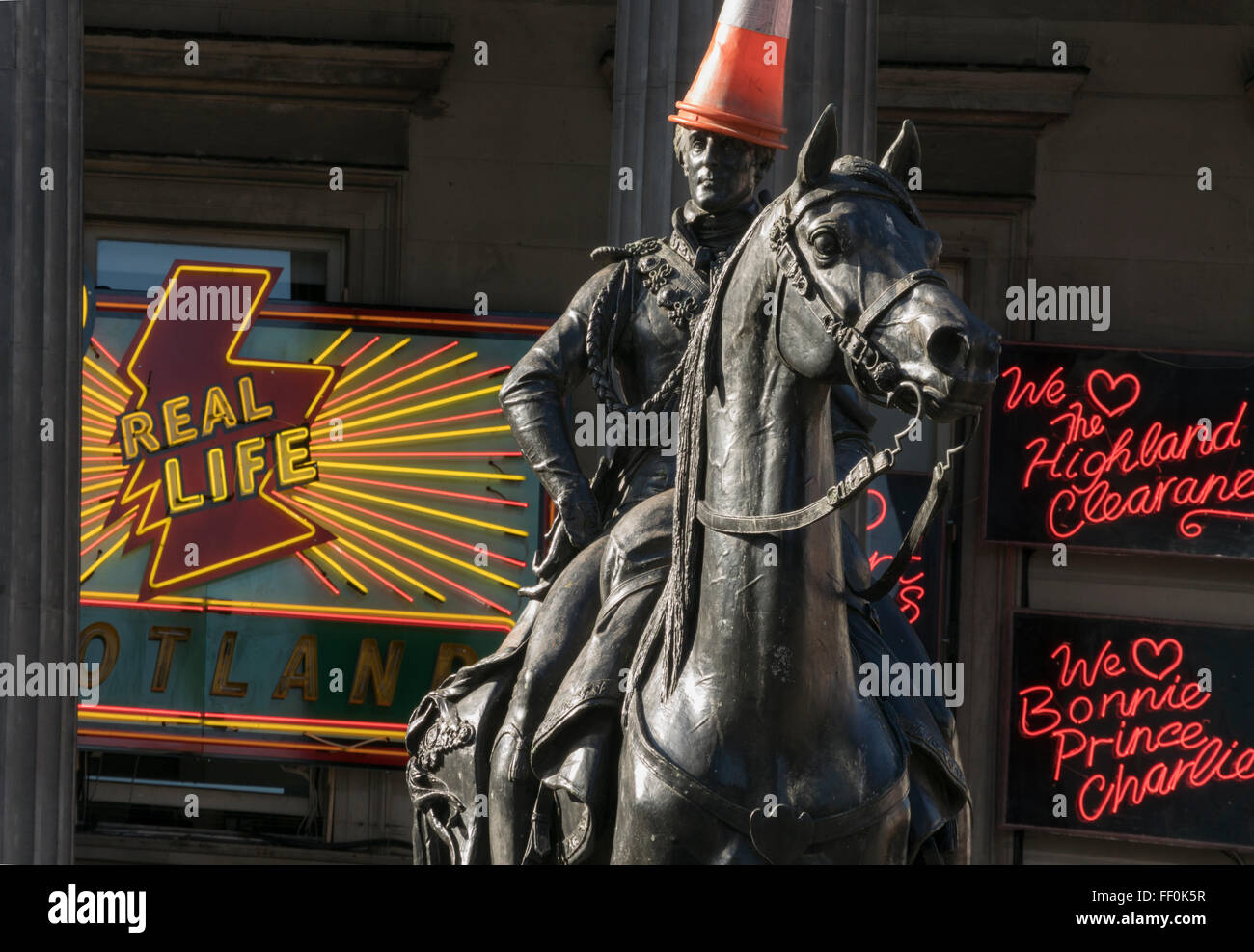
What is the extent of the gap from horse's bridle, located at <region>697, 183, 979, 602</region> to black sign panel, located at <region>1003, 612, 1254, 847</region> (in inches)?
369

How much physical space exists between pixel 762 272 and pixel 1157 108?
34.7ft

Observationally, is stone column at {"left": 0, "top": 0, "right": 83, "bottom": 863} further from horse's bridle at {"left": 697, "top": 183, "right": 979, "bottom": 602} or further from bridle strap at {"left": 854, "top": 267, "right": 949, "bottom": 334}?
bridle strap at {"left": 854, "top": 267, "right": 949, "bottom": 334}

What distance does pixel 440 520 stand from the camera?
13.9 m

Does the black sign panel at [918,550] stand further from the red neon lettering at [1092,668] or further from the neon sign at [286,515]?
the neon sign at [286,515]

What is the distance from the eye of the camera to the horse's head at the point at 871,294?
4.19 metres

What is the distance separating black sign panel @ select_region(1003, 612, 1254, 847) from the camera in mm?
13609

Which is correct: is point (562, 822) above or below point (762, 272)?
below

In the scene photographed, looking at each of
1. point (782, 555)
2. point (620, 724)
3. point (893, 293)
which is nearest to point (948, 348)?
point (893, 293)

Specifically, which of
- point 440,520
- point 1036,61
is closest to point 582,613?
point 440,520

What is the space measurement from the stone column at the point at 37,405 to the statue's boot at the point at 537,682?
457 cm

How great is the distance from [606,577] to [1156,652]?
8.94 meters

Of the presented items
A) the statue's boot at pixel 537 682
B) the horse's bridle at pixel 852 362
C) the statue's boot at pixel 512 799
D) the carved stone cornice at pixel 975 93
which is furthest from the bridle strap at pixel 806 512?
the carved stone cornice at pixel 975 93
